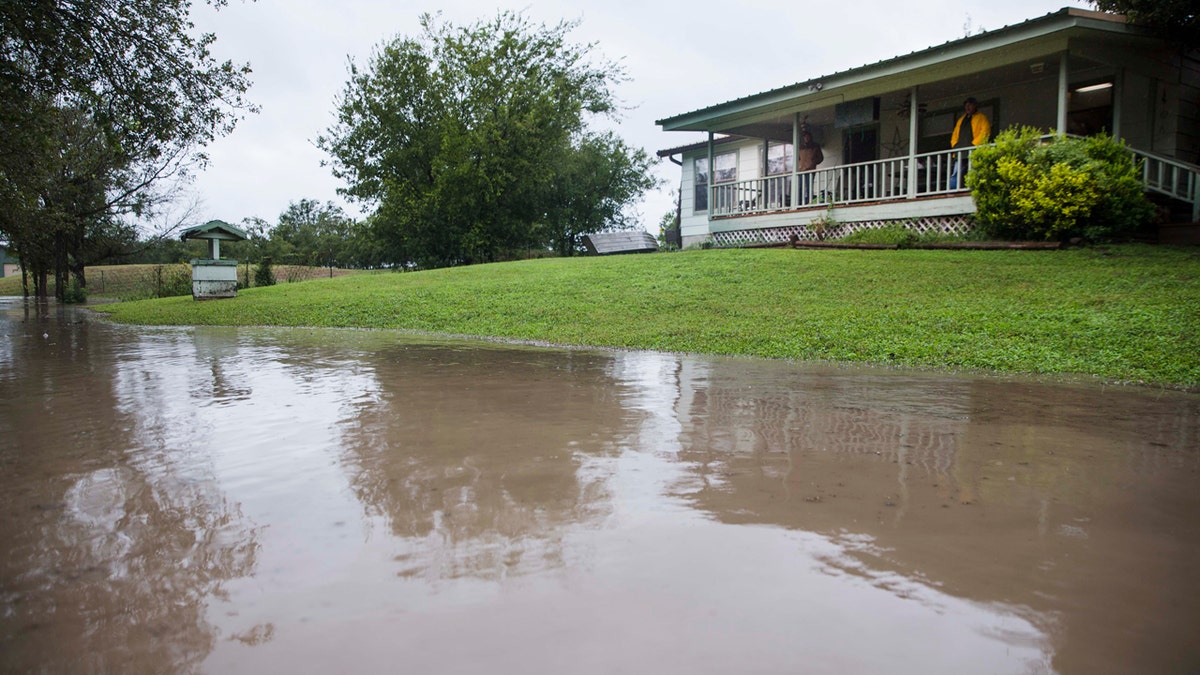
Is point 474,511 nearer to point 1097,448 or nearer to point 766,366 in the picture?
point 1097,448

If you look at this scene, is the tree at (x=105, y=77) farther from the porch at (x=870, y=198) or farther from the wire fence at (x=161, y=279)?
the wire fence at (x=161, y=279)

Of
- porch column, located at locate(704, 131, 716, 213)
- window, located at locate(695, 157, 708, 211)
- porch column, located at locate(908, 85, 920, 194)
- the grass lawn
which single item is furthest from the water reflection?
window, located at locate(695, 157, 708, 211)

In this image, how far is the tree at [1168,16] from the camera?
13312 mm

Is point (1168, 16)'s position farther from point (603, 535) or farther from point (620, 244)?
point (603, 535)

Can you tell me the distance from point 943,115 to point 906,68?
9.24 ft

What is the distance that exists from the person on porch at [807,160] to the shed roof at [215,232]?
49.9ft

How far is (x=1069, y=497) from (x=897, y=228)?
13816mm

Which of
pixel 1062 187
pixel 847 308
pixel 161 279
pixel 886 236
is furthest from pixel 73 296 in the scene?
pixel 1062 187

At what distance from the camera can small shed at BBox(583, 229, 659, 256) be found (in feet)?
80.6

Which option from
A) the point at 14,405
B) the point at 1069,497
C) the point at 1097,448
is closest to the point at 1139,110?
A: the point at 1097,448

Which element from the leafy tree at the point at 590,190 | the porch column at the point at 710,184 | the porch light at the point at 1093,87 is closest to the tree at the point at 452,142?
the leafy tree at the point at 590,190

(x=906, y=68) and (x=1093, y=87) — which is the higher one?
(x=906, y=68)

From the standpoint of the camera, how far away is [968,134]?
16.7m

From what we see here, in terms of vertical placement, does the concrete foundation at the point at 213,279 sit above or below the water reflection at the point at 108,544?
above
